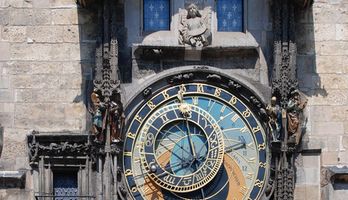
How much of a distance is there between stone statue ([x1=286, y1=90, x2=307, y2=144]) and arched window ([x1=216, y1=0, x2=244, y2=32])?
1.20m

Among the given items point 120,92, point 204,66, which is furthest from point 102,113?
point 204,66

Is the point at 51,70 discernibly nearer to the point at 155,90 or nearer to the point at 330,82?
the point at 155,90

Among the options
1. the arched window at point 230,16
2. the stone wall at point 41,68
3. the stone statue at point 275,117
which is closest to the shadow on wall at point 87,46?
the stone wall at point 41,68

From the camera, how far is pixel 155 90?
1800cm

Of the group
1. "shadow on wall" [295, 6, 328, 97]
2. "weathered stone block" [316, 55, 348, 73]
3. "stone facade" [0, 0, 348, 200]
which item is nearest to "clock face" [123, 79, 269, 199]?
"stone facade" [0, 0, 348, 200]

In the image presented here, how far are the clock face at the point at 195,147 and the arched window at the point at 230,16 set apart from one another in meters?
0.84

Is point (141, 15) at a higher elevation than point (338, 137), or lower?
higher

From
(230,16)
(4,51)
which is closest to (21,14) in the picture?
(4,51)

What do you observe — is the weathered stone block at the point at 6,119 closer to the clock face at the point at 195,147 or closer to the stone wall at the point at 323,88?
the clock face at the point at 195,147

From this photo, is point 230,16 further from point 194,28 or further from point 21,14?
point 21,14

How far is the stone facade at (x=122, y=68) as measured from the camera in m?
18.0

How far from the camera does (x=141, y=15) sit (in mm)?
18219

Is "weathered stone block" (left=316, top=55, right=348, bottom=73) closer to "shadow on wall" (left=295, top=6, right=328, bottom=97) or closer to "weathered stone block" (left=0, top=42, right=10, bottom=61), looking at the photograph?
"shadow on wall" (left=295, top=6, right=328, bottom=97)

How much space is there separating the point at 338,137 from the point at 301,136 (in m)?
0.49
